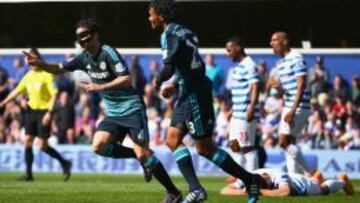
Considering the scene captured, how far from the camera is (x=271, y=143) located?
26.6 m

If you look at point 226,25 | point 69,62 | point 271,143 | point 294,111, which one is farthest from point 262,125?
Answer: point 69,62

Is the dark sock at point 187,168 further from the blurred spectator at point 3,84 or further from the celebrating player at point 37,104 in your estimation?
the blurred spectator at point 3,84

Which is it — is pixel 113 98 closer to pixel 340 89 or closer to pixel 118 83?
pixel 118 83

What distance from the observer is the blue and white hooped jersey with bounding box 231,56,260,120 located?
18.9m

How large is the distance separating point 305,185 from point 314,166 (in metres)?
9.57

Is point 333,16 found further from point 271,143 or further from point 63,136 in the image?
point 63,136

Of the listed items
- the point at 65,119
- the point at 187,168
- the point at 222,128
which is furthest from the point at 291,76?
the point at 65,119

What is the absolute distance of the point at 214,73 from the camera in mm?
28438

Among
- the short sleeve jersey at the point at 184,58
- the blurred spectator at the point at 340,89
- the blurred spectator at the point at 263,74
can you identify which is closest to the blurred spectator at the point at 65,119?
the blurred spectator at the point at 263,74

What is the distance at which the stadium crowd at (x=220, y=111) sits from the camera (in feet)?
87.7

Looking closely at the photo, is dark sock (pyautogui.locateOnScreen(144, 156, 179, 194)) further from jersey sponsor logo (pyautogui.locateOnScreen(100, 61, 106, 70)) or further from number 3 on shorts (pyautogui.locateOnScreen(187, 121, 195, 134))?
jersey sponsor logo (pyautogui.locateOnScreen(100, 61, 106, 70))

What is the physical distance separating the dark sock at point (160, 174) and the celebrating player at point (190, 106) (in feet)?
1.99

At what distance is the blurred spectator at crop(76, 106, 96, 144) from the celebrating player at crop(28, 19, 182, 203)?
1382 cm

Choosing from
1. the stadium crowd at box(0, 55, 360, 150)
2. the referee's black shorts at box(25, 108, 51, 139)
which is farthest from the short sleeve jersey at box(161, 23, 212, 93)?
the stadium crowd at box(0, 55, 360, 150)
